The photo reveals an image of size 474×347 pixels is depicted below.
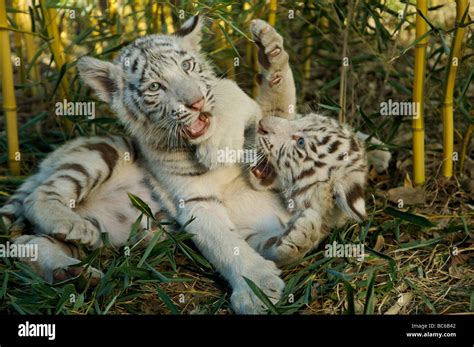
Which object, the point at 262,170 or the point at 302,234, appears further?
the point at 262,170

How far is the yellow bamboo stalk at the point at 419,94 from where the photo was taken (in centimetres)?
326

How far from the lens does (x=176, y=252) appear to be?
3213mm

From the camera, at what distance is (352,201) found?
10.1 ft

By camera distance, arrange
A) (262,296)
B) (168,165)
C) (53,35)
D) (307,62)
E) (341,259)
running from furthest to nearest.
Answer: (307,62)
(53,35)
(168,165)
(341,259)
(262,296)

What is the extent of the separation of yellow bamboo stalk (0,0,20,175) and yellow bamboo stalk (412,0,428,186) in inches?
70.3

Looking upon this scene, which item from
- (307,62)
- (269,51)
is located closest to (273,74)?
(269,51)

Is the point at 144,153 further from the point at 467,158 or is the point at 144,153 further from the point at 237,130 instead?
the point at 467,158

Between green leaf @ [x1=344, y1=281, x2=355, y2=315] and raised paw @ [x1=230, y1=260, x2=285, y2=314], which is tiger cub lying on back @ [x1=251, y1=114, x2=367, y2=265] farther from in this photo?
green leaf @ [x1=344, y1=281, x2=355, y2=315]

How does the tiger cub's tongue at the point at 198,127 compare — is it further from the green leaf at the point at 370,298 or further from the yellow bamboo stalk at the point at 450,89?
the yellow bamboo stalk at the point at 450,89

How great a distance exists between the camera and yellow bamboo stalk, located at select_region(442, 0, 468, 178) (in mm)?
3260

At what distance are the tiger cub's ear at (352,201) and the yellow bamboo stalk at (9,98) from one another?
5.17 feet

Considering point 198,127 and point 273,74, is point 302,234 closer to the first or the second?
point 198,127

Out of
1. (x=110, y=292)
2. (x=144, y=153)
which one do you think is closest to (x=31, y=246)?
(x=110, y=292)

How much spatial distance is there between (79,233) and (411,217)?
1.31 metres
